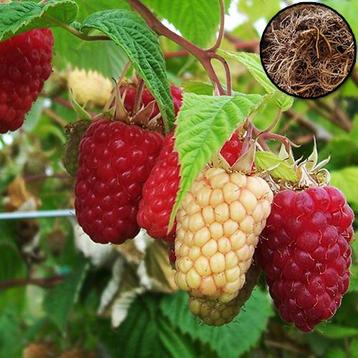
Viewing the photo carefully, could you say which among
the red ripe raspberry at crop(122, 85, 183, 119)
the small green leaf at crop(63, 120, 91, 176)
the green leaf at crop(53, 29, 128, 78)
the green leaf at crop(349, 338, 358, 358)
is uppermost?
the red ripe raspberry at crop(122, 85, 183, 119)

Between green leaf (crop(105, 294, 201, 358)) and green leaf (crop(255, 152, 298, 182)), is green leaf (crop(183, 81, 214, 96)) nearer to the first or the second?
green leaf (crop(255, 152, 298, 182))

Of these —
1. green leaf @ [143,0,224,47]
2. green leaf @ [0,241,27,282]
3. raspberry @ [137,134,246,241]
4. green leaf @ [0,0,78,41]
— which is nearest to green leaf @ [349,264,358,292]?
green leaf @ [143,0,224,47]

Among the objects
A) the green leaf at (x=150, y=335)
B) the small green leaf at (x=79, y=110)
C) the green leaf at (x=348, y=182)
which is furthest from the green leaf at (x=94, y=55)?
the green leaf at (x=150, y=335)

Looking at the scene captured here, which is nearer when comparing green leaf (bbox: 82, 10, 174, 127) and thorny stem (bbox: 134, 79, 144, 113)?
green leaf (bbox: 82, 10, 174, 127)

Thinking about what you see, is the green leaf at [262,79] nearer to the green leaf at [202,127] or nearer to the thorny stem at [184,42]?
the thorny stem at [184,42]

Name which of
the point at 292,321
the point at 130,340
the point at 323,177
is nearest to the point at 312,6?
the point at 323,177

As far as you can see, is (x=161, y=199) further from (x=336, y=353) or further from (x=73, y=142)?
(x=336, y=353)

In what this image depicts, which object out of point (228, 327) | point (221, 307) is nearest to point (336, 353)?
point (228, 327)
